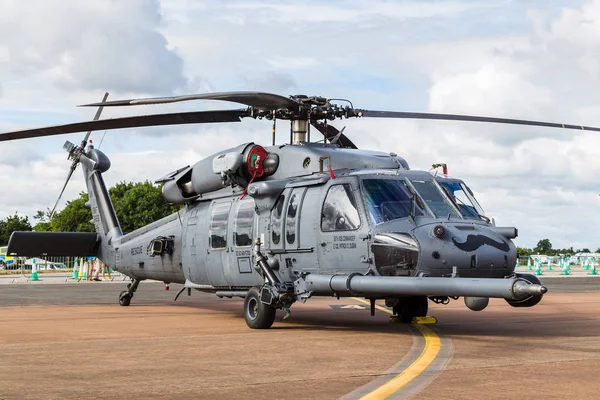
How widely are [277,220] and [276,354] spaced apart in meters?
4.67

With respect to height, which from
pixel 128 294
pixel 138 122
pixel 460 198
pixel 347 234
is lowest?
pixel 128 294

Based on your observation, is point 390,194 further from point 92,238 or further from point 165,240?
point 92,238

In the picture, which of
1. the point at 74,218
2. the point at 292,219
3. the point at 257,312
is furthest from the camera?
the point at 74,218

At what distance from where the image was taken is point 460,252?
1281cm

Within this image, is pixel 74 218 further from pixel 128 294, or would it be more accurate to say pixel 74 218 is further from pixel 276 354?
pixel 276 354

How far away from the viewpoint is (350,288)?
516 inches

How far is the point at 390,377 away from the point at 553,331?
6.60 meters

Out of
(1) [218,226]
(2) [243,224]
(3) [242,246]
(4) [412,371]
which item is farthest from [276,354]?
(1) [218,226]

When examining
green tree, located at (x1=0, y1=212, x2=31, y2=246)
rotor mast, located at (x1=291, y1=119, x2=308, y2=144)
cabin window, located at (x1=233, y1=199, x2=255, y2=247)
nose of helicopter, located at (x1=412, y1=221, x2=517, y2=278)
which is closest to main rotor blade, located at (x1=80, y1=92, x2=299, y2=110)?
rotor mast, located at (x1=291, y1=119, x2=308, y2=144)

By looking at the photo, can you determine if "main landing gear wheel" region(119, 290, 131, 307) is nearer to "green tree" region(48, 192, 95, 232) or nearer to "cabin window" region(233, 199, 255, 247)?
"cabin window" region(233, 199, 255, 247)

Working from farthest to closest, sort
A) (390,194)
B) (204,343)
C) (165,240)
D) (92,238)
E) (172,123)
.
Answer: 1. (92,238)
2. (165,240)
3. (172,123)
4. (390,194)
5. (204,343)

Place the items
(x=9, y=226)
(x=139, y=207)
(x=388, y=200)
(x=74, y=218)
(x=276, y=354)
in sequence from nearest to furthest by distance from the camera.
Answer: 1. (x=276, y=354)
2. (x=388, y=200)
3. (x=139, y=207)
4. (x=74, y=218)
5. (x=9, y=226)

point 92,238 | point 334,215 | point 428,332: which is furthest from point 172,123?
point 92,238

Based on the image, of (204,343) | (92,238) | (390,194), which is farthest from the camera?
(92,238)
